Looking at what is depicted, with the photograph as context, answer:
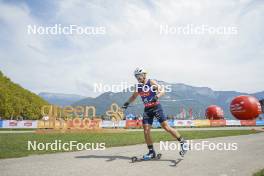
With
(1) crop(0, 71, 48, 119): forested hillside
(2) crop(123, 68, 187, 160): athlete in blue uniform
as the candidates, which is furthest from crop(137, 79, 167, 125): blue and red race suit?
(1) crop(0, 71, 48, 119): forested hillside

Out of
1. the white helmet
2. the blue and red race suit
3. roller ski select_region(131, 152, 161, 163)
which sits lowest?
roller ski select_region(131, 152, 161, 163)

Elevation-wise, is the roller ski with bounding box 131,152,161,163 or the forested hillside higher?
the forested hillside

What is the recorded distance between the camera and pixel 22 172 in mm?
6160

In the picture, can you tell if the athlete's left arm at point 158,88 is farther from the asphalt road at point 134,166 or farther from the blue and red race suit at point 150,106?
the asphalt road at point 134,166

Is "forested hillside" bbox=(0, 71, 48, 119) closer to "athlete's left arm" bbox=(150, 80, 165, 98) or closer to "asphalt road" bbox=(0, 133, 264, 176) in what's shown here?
"asphalt road" bbox=(0, 133, 264, 176)

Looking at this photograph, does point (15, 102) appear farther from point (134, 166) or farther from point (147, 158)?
point (134, 166)

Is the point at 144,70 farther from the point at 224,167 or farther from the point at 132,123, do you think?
the point at 132,123

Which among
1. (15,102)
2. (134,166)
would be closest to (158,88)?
(134,166)

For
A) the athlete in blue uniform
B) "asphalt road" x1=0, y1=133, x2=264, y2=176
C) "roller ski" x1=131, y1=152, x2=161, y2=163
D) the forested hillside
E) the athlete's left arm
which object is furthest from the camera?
the forested hillside

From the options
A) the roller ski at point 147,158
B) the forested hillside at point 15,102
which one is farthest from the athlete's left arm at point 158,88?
the forested hillside at point 15,102

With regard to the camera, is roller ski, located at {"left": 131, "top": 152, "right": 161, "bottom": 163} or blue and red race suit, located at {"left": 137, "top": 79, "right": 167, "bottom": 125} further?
blue and red race suit, located at {"left": 137, "top": 79, "right": 167, "bottom": 125}

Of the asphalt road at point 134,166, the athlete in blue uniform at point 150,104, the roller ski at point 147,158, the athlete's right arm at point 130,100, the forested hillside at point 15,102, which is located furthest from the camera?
the forested hillside at point 15,102

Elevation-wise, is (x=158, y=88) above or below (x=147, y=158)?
above

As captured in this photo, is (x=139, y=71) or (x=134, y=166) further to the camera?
(x=139, y=71)
